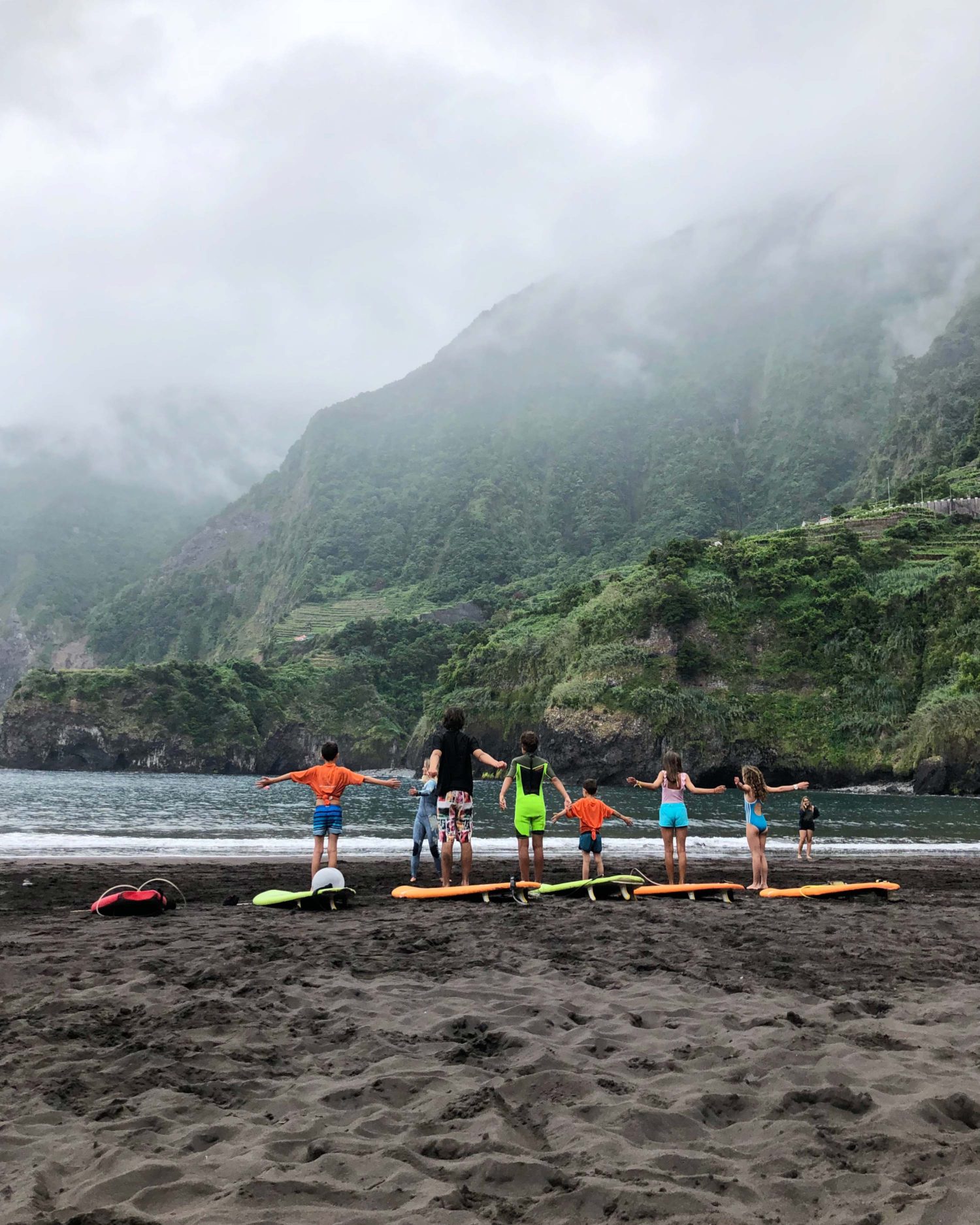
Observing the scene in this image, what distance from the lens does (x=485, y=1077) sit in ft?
15.4

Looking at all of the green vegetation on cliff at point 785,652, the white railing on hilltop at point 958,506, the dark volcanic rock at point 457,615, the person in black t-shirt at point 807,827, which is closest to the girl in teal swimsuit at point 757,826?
the person in black t-shirt at point 807,827

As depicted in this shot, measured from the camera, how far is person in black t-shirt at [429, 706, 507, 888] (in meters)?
11.8

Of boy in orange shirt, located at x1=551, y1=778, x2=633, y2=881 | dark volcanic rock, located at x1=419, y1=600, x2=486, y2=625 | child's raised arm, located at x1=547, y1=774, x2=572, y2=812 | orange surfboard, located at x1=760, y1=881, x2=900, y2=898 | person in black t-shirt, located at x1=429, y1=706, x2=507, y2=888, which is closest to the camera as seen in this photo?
person in black t-shirt, located at x1=429, y1=706, x2=507, y2=888

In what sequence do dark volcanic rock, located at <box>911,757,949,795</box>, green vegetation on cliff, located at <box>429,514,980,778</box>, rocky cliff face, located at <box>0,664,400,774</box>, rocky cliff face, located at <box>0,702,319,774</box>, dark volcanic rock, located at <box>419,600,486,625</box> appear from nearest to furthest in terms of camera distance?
dark volcanic rock, located at <box>911,757,949,795</box>, green vegetation on cliff, located at <box>429,514,980,778</box>, rocky cliff face, located at <box>0,702,319,774</box>, rocky cliff face, located at <box>0,664,400,774</box>, dark volcanic rock, located at <box>419,600,486,625</box>

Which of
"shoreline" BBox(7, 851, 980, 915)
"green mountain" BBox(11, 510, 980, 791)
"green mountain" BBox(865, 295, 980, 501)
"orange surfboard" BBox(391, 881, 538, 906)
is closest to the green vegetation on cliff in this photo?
"green mountain" BBox(11, 510, 980, 791)

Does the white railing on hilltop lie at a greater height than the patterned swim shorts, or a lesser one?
greater

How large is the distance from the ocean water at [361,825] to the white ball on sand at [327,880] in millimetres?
9635

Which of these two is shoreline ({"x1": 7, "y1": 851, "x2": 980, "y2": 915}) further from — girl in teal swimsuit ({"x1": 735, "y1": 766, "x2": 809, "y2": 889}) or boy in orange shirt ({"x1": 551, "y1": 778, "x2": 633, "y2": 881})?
boy in orange shirt ({"x1": 551, "y1": 778, "x2": 633, "y2": 881})

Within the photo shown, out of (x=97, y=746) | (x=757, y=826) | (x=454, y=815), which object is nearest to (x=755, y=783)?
(x=757, y=826)

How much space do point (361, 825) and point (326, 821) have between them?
17.8 metres

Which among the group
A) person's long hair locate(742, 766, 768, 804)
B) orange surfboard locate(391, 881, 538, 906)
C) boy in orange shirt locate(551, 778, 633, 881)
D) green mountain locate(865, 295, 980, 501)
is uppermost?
green mountain locate(865, 295, 980, 501)

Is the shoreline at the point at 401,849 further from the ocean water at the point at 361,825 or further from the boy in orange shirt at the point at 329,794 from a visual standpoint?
the boy in orange shirt at the point at 329,794

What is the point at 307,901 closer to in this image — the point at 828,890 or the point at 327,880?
the point at 327,880

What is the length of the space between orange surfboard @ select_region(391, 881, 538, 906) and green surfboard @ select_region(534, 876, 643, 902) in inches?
13.0
